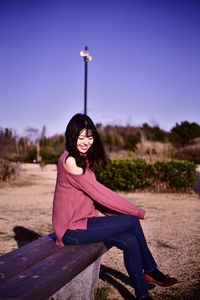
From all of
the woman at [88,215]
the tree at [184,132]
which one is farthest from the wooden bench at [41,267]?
the tree at [184,132]

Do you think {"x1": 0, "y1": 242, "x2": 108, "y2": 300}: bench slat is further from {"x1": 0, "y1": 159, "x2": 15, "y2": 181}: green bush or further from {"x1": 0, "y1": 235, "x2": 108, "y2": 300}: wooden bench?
{"x1": 0, "y1": 159, "x2": 15, "y2": 181}: green bush

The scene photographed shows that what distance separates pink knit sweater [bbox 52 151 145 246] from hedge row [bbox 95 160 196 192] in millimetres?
7209

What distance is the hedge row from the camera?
10.1 m

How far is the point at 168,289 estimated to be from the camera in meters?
3.42

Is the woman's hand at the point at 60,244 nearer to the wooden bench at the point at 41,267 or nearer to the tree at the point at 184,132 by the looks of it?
the wooden bench at the point at 41,267

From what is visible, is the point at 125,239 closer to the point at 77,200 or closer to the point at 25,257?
the point at 77,200

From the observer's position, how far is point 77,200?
2.82m

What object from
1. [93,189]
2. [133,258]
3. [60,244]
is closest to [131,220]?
[133,258]

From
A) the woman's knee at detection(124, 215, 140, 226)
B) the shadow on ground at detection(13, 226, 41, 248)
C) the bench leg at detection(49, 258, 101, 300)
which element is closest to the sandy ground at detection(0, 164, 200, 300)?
the shadow on ground at detection(13, 226, 41, 248)

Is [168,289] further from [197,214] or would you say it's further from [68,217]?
[197,214]

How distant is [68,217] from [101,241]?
0.34 m

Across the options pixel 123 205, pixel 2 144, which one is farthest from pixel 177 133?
pixel 123 205

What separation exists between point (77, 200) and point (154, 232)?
310 centimetres

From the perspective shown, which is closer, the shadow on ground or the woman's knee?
the woman's knee
